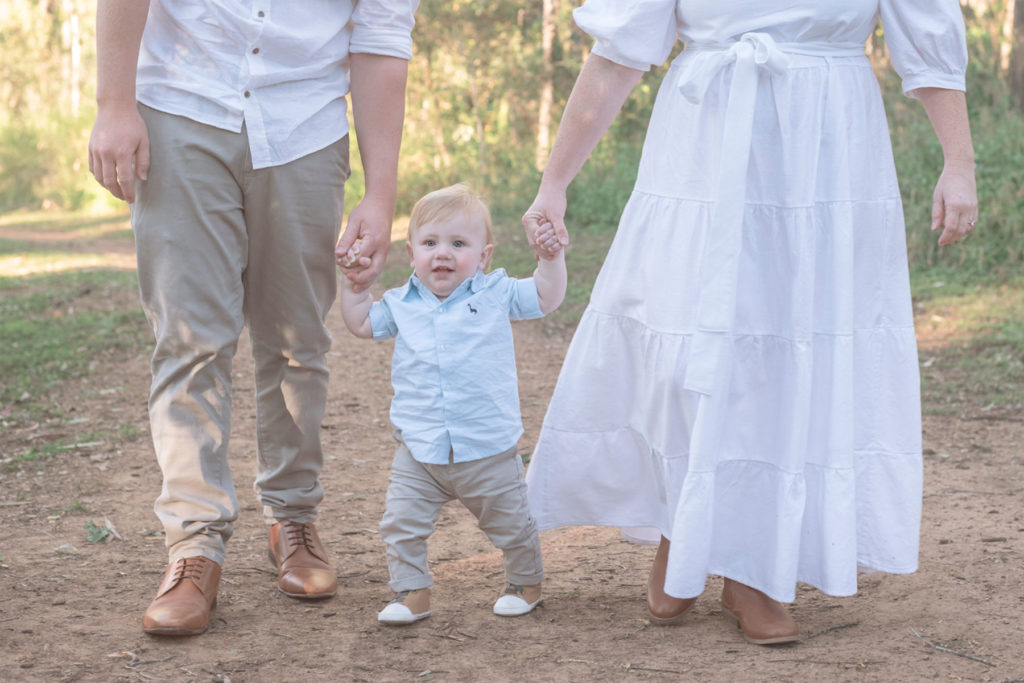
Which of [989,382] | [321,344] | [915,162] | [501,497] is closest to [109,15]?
[321,344]

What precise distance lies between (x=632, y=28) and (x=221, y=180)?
105cm

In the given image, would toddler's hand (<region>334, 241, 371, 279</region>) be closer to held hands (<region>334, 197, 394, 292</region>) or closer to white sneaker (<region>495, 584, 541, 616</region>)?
held hands (<region>334, 197, 394, 292</region>)

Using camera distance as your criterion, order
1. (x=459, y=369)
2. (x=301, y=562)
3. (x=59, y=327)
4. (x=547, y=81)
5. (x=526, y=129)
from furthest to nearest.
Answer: (x=526, y=129) < (x=547, y=81) < (x=59, y=327) < (x=301, y=562) < (x=459, y=369)

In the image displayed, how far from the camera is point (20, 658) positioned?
2.67 metres

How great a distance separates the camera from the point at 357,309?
292cm

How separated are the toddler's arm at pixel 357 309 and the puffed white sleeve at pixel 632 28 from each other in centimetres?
85

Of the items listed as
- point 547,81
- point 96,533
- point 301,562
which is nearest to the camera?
point 301,562

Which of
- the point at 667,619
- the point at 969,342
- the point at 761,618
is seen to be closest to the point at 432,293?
the point at 667,619

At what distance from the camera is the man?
108 inches

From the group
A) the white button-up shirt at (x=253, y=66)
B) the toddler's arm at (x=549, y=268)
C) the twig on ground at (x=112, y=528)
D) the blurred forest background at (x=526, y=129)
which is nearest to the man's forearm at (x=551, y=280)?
the toddler's arm at (x=549, y=268)

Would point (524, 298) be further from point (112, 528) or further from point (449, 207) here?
point (112, 528)

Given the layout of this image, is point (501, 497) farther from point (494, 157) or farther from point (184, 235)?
point (494, 157)

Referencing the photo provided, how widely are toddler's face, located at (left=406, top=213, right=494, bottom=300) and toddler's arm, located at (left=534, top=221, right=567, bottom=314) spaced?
176 mm

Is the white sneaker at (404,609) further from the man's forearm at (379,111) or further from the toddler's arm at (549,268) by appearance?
the man's forearm at (379,111)
